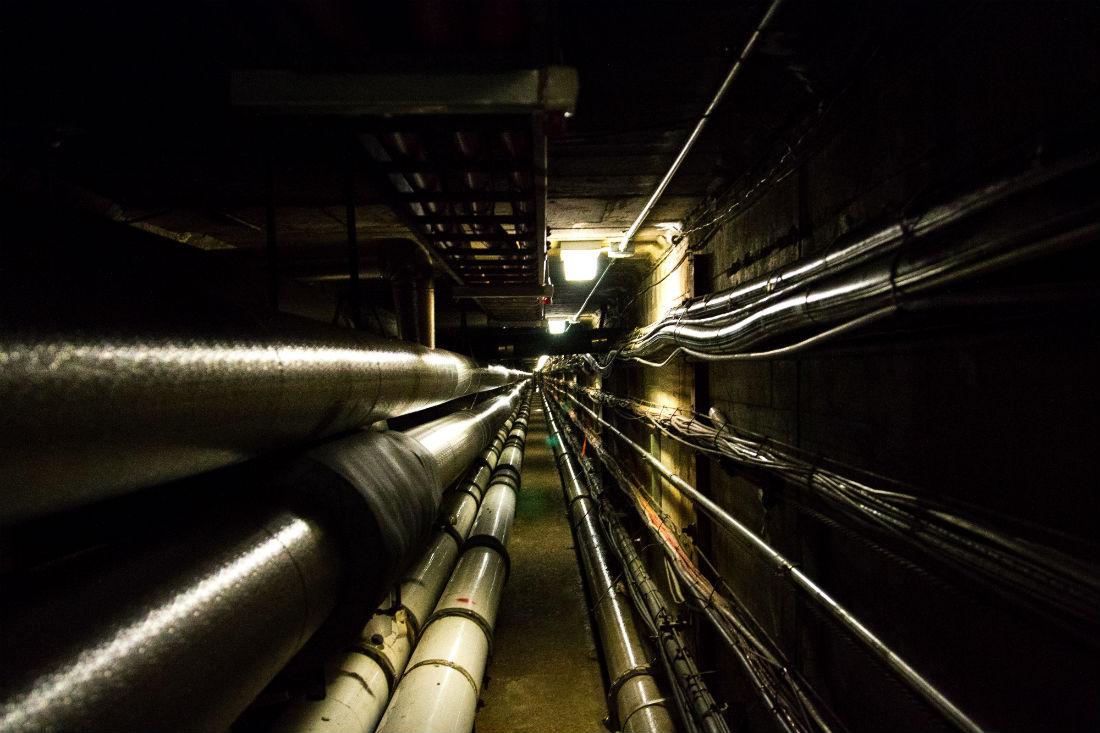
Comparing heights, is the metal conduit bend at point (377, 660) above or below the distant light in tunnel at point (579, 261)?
below

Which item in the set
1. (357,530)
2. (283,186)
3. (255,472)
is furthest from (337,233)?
(357,530)

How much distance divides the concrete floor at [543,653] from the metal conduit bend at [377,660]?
91 cm

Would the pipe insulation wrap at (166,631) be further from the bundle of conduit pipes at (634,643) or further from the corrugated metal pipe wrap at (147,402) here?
the bundle of conduit pipes at (634,643)

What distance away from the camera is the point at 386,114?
143 cm

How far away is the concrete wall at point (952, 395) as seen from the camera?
1.16 meters

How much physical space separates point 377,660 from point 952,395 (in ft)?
8.96

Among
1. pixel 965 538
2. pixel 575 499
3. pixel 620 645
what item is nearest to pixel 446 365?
pixel 620 645

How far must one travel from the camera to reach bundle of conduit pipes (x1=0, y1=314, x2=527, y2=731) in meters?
0.68

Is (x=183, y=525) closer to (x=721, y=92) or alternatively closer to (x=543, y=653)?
(x=721, y=92)

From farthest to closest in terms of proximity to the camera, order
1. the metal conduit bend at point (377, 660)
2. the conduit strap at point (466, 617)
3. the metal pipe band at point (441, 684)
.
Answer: the conduit strap at point (466, 617) < the metal pipe band at point (441, 684) < the metal conduit bend at point (377, 660)

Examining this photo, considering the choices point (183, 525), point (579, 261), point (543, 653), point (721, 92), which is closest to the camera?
point (183, 525)

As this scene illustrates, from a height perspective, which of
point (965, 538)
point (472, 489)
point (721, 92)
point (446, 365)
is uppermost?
point (721, 92)

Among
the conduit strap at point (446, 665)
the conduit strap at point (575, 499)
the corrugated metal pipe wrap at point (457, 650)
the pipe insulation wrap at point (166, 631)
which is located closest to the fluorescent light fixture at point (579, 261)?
the corrugated metal pipe wrap at point (457, 650)

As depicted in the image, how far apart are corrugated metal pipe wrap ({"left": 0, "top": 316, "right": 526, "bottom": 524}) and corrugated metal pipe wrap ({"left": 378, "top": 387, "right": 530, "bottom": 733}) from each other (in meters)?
1.53
